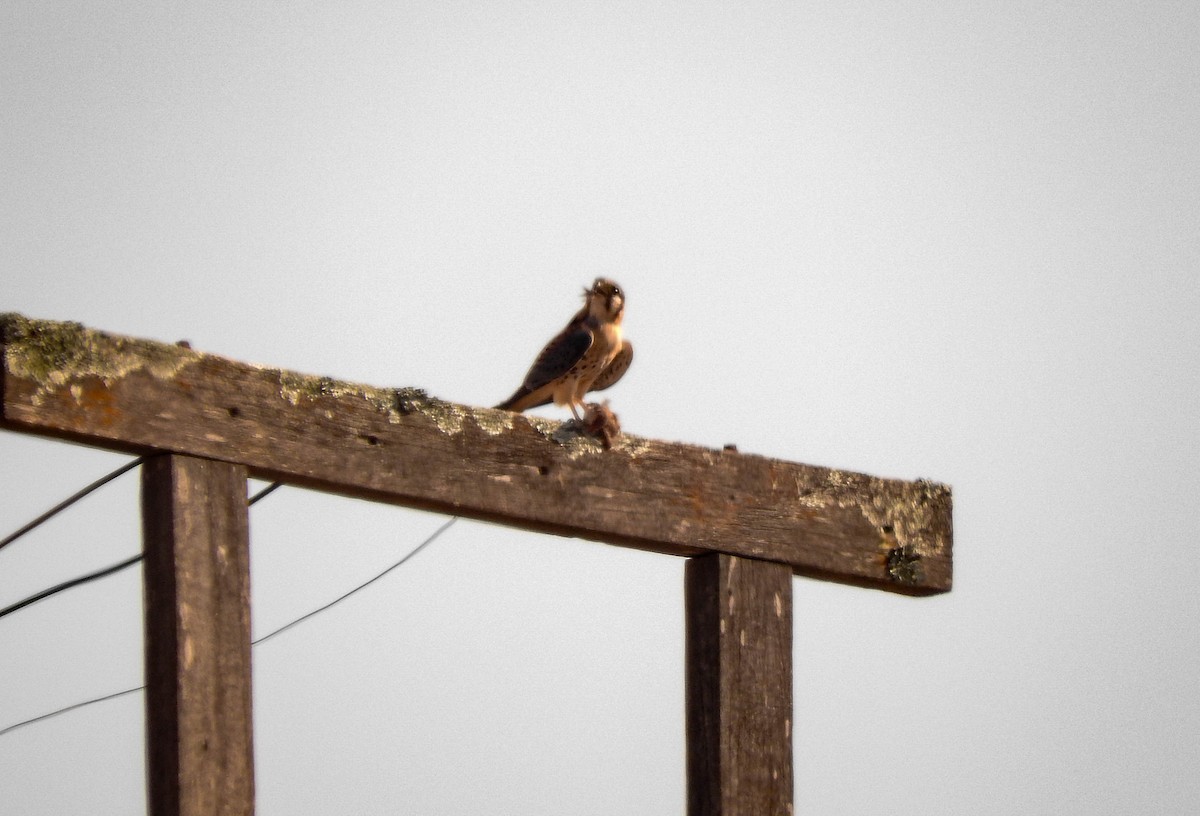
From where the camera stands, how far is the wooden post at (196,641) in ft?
11.1

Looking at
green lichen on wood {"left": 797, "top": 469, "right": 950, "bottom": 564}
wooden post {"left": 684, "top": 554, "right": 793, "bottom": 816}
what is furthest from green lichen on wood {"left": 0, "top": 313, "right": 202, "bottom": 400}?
green lichen on wood {"left": 797, "top": 469, "right": 950, "bottom": 564}

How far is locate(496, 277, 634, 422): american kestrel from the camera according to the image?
701 cm

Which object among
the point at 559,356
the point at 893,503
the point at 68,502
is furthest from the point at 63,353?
the point at 559,356

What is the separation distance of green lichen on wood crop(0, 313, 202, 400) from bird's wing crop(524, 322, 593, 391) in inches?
135

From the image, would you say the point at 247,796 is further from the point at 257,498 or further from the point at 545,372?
the point at 545,372

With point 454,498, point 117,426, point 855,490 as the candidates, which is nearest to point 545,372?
point 855,490

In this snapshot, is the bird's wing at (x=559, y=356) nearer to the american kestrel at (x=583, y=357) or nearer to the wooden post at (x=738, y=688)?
the american kestrel at (x=583, y=357)

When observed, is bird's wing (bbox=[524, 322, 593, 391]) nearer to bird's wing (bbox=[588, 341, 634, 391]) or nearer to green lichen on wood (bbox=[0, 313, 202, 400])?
bird's wing (bbox=[588, 341, 634, 391])

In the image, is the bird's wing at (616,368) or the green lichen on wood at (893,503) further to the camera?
the bird's wing at (616,368)

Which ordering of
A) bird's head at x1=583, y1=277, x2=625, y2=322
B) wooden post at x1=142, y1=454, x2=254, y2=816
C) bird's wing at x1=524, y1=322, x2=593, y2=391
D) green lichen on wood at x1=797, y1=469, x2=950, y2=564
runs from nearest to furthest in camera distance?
wooden post at x1=142, y1=454, x2=254, y2=816 < green lichen on wood at x1=797, y1=469, x2=950, y2=564 < bird's wing at x1=524, y1=322, x2=593, y2=391 < bird's head at x1=583, y1=277, x2=625, y2=322

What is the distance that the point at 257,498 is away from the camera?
3996mm

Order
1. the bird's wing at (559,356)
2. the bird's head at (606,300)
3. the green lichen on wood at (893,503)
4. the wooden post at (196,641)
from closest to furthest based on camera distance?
the wooden post at (196,641), the green lichen on wood at (893,503), the bird's wing at (559,356), the bird's head at (606,300)

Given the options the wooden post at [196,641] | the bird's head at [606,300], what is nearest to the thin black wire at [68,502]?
the wooden post at [196,641]

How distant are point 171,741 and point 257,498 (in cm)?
74
